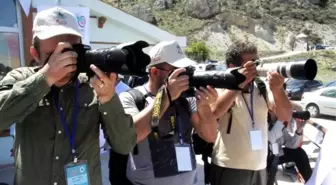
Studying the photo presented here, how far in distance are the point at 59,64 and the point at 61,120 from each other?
295 millimetres

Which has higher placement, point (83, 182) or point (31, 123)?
point (31, 123)

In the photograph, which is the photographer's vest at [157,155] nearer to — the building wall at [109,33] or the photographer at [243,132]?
the photographer at [243,132]

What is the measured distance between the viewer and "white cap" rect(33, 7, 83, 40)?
1.42m

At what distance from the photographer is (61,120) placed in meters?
1.50

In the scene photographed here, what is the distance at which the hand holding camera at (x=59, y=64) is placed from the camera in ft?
4.26

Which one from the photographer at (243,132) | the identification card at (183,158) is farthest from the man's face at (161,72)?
the photographer at (243,132)

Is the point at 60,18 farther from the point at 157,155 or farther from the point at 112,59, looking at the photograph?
the point at 157,155

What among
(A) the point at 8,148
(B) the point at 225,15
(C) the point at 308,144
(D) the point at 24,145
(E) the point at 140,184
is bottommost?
(C) the point at 308,144

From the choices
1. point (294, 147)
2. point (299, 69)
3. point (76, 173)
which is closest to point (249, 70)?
point (299, 69)

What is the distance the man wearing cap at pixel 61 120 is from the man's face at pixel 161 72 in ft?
2.02

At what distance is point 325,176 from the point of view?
1946 millimetres

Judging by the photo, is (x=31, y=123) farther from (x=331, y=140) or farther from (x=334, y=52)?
(x=334, y=52)

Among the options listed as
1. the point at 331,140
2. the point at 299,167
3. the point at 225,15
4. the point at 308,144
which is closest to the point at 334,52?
the point at 225,15

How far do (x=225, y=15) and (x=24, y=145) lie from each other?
215 feet
